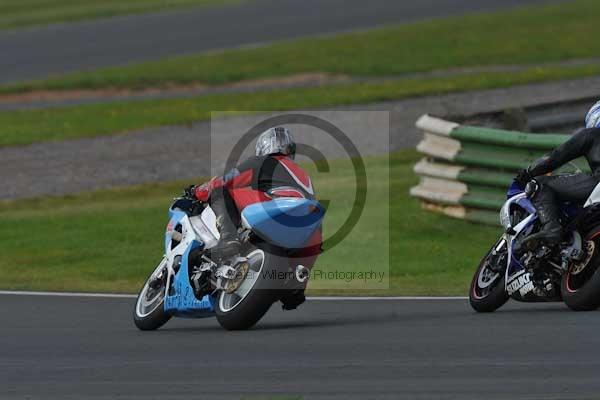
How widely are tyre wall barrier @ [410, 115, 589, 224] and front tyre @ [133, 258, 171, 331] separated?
16.0 feet

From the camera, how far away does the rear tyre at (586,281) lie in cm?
956

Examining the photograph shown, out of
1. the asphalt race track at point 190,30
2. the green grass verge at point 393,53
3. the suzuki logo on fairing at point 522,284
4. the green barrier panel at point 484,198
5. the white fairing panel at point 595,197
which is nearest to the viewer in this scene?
the white fairing panel at point 595,197

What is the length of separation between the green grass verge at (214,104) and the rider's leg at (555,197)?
41.6 feet

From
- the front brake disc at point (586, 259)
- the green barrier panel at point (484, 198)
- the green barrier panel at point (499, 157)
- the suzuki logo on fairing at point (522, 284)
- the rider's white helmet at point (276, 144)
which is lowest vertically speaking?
the green barrier panel at point (484, 198)

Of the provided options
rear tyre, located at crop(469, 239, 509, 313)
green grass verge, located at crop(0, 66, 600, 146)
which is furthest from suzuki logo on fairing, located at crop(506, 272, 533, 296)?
green grass verge, located at crop(0, 66, 600, 146)

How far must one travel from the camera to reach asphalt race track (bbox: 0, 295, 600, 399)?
285 inches

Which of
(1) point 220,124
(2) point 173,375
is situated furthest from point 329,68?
(2) point 173,375

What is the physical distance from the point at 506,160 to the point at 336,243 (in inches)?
78.1

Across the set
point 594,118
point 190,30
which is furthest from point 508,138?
point 190,30

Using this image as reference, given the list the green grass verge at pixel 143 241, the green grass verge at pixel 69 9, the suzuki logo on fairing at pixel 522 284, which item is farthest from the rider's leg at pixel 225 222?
the green grass verge at pixel 69 9

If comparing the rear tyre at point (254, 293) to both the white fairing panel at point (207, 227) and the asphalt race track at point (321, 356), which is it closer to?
the asphalt race track at point (321, 356)

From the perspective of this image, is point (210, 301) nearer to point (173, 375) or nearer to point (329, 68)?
point (173, 375)

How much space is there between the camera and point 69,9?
3794 centimetres

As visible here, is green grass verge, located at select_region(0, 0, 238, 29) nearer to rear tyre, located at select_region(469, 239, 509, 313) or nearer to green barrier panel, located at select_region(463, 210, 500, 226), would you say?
green barrier panel, located at select_region(463, 210, 500, 226)
